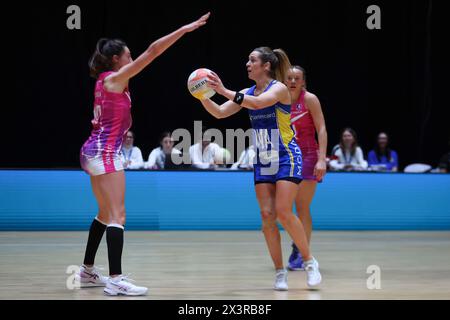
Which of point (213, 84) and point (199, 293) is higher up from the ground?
point (213, 84)

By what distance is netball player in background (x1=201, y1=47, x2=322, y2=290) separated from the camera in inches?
222

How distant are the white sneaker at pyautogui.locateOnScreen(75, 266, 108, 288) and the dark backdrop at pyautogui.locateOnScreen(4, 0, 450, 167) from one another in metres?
7.11

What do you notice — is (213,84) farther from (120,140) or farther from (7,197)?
(7,197)

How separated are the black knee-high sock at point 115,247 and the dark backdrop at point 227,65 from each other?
757 cm

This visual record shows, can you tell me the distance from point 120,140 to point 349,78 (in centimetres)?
913

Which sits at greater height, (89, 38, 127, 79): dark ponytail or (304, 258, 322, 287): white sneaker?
(89, 38, 127, 79): dark ponytail

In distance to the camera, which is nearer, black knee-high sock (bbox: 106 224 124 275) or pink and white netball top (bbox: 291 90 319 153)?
black knee-high sock (bbox: 106 224 124 275)

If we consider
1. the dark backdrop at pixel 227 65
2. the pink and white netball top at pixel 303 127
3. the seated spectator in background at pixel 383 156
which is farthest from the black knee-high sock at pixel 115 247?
the seated spectator in background at pixel 383 156

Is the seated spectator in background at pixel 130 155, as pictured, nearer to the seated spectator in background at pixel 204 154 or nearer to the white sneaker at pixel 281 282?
the seated spectator in background at pixel 204 154

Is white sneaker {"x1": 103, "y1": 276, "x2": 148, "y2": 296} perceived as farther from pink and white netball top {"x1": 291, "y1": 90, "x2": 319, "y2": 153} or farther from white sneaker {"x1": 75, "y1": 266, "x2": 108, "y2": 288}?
pink and white netball top {"x1": 291, "y1": 90, "x2": 319, "y2": 153}

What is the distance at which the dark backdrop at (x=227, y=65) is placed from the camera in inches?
498

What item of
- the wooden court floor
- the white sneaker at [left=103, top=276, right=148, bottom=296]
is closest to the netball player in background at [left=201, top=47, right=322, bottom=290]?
the wooden court floor

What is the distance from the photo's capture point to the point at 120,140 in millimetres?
5547
